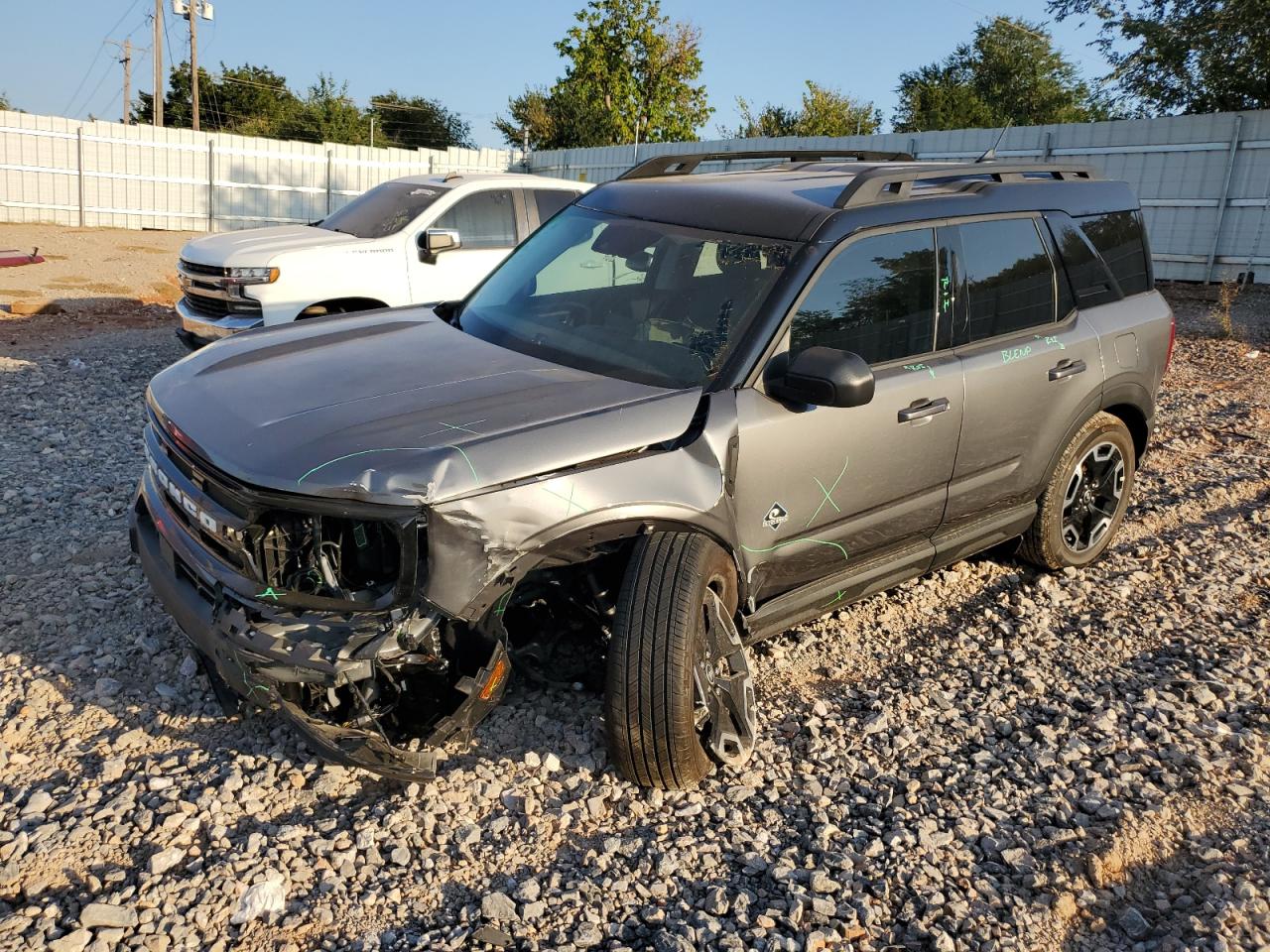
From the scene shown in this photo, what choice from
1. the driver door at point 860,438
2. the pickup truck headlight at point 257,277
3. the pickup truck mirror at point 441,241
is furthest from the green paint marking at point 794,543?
the pickup truck headlight at point 257,277

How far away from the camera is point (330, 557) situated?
3016mm

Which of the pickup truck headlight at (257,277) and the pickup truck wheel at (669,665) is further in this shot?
the pickup truck headlight at (257,277)

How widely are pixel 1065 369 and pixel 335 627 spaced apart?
3505mm

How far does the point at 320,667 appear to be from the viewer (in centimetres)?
291

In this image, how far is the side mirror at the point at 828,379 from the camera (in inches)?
136

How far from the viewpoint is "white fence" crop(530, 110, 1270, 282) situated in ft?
48.9

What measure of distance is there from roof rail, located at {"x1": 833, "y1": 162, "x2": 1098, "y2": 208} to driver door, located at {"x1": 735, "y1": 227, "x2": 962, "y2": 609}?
17cm

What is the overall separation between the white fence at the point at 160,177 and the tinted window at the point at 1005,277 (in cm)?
2220

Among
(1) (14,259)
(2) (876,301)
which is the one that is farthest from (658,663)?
(1) (14,259)

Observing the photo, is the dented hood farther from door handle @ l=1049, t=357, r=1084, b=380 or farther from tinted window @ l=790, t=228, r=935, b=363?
door handle @ l=1049, t=357, r=1084, b=380

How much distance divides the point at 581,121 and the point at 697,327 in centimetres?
3242

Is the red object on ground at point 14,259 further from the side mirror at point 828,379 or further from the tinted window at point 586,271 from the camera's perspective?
the side mirror at point 828,379

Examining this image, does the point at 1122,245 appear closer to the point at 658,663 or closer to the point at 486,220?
the point at 658,663

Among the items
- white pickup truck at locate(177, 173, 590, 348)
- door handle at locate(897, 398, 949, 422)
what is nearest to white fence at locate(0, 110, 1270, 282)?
white pickup truck at locate(177, 173, 590, 348)
